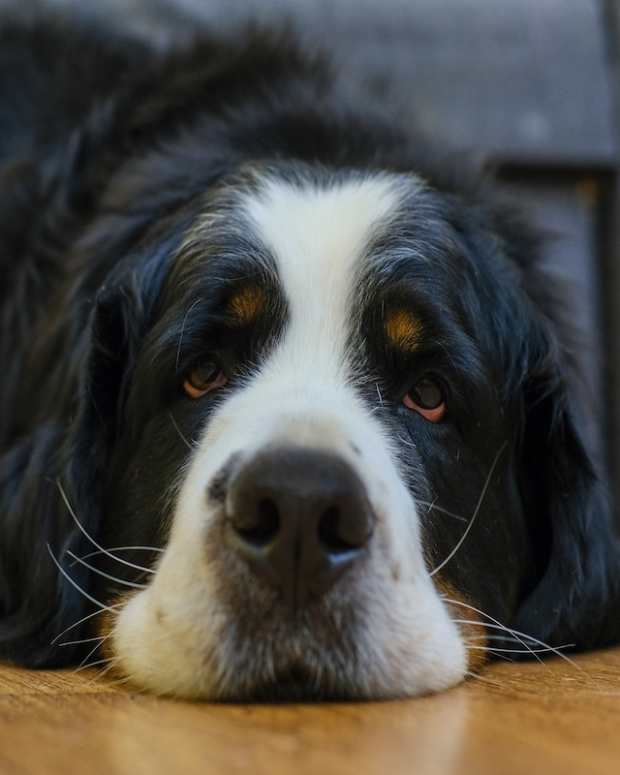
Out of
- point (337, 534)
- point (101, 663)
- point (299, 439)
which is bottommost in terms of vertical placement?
point (101, 663)

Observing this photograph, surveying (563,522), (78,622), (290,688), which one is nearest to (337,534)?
(290,688)

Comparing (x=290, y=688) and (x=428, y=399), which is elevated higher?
(x=428, y=399)

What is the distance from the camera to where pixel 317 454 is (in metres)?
1.46

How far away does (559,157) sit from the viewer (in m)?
3.69

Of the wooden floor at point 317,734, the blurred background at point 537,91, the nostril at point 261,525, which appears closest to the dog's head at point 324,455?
the nostril at point 261,525

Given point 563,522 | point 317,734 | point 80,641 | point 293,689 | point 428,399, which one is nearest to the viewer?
point 317,734

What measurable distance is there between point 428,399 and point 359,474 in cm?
42

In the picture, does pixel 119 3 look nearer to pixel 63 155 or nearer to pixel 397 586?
pixel 63 155

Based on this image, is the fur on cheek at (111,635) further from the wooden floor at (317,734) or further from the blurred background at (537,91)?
the blurred background at (537,91)

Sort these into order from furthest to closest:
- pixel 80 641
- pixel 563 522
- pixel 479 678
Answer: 1. pixel 563 522
2. pixel 80 641
3. pixel 479 678

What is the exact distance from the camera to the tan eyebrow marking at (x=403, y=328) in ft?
6.04

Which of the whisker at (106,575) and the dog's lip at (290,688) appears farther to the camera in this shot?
the whisker at (106,575)

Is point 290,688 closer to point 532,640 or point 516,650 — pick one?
point 516,650

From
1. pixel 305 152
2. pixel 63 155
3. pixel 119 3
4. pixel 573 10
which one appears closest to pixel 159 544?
pixel 305 152
